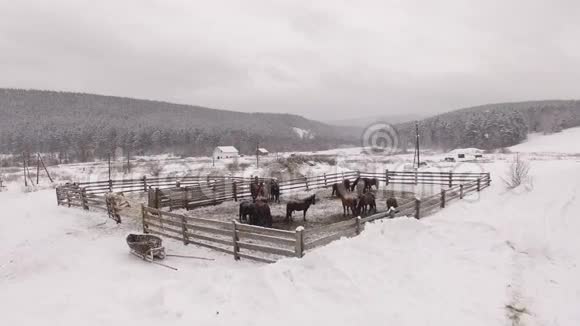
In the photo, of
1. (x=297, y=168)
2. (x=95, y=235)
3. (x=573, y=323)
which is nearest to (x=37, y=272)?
(x=95, y=235)

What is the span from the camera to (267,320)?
5.46 meters

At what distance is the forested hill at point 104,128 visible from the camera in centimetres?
7944

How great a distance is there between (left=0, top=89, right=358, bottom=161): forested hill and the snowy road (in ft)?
211

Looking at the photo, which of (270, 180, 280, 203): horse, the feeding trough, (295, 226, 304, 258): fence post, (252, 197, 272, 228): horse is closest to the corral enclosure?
(295, 226, 304, 258): fence post

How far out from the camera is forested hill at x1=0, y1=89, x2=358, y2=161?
79.4m

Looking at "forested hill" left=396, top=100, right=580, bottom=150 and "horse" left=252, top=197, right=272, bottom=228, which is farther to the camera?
"forested hill" left=396, top=100, right=580, bottom=150

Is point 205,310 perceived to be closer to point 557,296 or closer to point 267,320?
point 267,320

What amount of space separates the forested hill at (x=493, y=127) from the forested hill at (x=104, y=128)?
4470 cm

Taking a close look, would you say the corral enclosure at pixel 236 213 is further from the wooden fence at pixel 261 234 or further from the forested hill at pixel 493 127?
the forested hill at pixel 493 127

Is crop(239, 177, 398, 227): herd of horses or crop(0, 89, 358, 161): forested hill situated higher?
crop(0, 89, 358, 161): forested hill

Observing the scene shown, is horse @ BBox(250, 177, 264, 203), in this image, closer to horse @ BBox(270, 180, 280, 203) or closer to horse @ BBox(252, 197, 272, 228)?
horse @ BBox(270, 180, 280, 203)

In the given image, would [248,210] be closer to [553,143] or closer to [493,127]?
[493,127]

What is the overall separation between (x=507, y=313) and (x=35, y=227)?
577 inches

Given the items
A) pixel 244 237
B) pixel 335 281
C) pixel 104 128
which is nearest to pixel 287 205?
pixel 244 237
